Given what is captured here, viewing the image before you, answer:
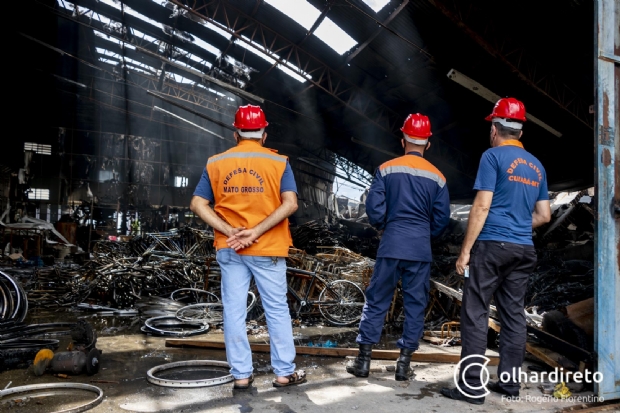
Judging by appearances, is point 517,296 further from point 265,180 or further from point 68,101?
point 68,101

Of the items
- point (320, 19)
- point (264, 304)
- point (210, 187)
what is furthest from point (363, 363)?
point (320, 19)

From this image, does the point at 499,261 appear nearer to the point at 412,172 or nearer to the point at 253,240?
the point at 412,172

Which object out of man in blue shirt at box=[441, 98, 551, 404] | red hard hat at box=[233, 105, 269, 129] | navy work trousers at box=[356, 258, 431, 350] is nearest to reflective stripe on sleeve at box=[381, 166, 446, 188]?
man in blue shirt at box=[441, 98, 551, 404]

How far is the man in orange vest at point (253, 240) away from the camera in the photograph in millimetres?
3500

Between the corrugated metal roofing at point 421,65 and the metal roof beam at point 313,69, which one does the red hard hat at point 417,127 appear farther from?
the metal roof beam at point 313,69

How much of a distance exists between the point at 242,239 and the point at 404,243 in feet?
4.63

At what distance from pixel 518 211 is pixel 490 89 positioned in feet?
25.4

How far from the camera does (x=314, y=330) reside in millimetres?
6234

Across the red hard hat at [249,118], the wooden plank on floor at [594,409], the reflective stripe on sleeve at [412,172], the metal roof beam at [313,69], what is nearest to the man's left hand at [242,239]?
the red hard hat at [249,118]

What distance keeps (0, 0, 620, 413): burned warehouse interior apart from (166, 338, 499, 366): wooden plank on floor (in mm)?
22

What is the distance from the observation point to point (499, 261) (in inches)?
134

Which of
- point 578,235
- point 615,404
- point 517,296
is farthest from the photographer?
point 578,235

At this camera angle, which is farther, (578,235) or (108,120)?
(108,120)

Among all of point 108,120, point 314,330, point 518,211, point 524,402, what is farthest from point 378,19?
point 108,120
